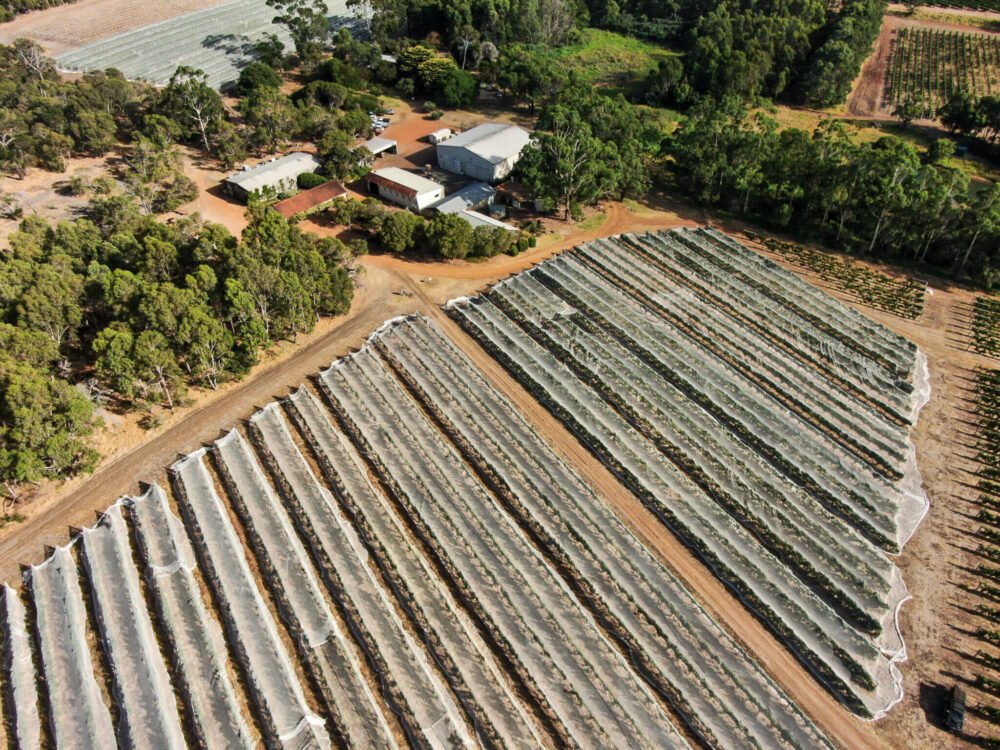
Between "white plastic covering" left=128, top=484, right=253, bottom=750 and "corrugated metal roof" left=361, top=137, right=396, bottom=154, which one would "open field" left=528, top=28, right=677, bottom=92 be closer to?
"corrugated metal roof" left=361, top=137, right=396, bottom=154

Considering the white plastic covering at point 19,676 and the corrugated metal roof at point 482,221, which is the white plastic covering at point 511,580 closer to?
the white plastic covering at point 19,676

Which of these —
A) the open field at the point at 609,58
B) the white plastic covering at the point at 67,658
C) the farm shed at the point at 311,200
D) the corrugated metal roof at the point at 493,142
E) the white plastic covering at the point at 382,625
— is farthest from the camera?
the open field at the point at 609,58

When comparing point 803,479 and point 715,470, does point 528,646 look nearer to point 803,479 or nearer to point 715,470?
point 715,470

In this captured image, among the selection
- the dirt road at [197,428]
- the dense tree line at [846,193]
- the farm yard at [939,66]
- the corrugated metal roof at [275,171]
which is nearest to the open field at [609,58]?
the dense tree line at [846,193]

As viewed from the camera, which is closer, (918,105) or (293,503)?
(293,503)

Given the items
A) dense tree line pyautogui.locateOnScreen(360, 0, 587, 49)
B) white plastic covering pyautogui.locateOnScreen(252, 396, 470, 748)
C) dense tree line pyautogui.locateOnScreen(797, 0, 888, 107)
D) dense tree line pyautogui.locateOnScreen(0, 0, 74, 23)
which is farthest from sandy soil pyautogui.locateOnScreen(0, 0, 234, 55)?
dense tree line pyautogui.locateOnScreen(797, 0, 888, 107)

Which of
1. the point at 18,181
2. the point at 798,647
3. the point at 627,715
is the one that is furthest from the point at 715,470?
the point at 18,181

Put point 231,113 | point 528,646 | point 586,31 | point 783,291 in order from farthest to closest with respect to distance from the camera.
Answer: point 586,31, point 231,113, point 783,291, point 528,646
